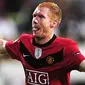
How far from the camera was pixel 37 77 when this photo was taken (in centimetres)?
300

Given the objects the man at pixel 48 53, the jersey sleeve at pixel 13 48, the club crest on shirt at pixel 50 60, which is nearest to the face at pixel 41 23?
the man at pixel 48 53

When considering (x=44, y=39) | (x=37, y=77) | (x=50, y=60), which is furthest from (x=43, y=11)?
(x=37, y=77)

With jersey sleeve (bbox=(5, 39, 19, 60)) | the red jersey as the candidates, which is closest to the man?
the red jersey

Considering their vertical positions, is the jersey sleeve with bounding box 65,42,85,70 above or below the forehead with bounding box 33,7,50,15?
below

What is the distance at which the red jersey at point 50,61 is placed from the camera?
2932mm

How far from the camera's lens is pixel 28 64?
3.04m

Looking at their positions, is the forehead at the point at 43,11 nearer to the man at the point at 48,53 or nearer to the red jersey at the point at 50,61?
the man at the point at 48,53

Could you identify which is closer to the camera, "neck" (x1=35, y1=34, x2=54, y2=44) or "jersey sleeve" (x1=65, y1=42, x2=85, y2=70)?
"jersey sleeve" (x1=65, y1=42, x2=85, y2=70)

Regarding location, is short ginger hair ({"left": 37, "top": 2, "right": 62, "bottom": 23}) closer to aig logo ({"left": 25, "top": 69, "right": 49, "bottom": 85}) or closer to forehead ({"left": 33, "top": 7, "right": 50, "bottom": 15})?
forehead ({"left": 33, "top": 7, "right": 50, "bottom": 15})

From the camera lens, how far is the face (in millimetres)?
2961

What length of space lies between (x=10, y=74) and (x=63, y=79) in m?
2.92

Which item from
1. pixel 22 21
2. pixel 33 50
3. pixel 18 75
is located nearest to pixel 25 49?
pixel 33 50

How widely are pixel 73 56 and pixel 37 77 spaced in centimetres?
28

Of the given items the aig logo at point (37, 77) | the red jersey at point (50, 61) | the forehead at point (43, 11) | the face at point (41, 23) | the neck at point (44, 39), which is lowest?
the aig logo at point (37, 77)
